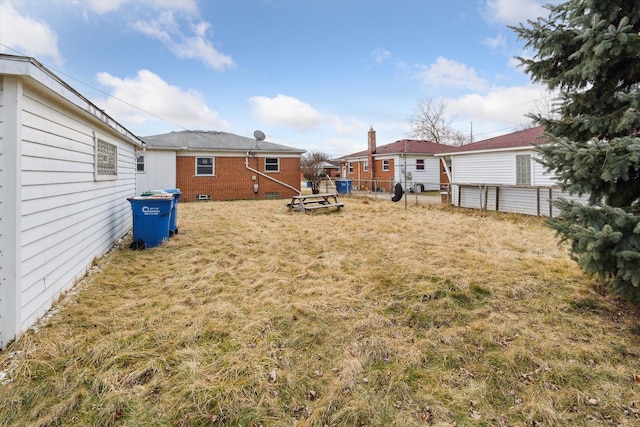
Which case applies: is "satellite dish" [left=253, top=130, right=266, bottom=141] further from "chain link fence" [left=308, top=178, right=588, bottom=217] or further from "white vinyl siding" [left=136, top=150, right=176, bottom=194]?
"chain link fence" [left=308, top=178, right=588, bottom=217]

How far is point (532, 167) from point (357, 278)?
11844 millimetres

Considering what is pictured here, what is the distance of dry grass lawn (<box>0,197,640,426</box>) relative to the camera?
2.17 metres

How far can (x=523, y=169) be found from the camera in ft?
44.4

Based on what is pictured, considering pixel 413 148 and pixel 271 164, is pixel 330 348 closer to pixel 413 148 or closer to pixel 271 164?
pixel 271 164

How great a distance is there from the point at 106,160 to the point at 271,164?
12.5 meters

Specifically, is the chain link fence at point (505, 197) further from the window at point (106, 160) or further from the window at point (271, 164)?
the window at point (106, 160)

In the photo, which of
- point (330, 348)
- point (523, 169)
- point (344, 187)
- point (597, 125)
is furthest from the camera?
point (344, 187)

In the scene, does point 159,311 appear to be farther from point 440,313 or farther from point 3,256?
point 440,313

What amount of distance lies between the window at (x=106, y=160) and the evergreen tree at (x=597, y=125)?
269 inches

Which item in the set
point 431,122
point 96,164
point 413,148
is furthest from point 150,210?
point 431,122

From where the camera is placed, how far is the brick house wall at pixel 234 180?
17375mm

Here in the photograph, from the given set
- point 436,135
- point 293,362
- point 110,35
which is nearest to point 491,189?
point 293,362

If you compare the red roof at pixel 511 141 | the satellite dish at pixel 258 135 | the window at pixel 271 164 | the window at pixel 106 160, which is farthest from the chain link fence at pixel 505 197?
the window at pixel 106 160

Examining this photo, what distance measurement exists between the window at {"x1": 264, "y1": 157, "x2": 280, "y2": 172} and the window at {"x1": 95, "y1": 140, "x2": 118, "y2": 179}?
11541 mm
